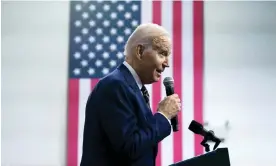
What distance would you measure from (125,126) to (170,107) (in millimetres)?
184

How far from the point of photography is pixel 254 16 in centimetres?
295

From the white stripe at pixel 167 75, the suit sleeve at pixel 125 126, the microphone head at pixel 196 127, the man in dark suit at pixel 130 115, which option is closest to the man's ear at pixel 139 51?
the man in dark suit at pixel 130 115

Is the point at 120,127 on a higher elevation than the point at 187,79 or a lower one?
lower

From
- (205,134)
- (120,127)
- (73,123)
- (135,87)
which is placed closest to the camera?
(120,127)

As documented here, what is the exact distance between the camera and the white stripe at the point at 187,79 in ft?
9.30

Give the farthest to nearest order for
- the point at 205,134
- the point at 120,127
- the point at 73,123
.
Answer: the point at 73,123 < the point at 205,134 < the point at 120,127

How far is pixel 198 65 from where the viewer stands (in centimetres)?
288

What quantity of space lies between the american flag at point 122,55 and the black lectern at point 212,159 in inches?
70.1

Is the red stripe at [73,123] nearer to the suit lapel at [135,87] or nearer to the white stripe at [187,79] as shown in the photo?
the white stripe at [187,79]

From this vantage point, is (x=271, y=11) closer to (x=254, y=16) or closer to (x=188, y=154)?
(x=254, y=16)

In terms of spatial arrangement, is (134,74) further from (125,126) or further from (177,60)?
(177,60)

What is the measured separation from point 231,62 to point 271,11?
535 millimetres

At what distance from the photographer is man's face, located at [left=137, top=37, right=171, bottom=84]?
1.16 m

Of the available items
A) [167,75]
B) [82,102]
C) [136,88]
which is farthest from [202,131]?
[82,102]
